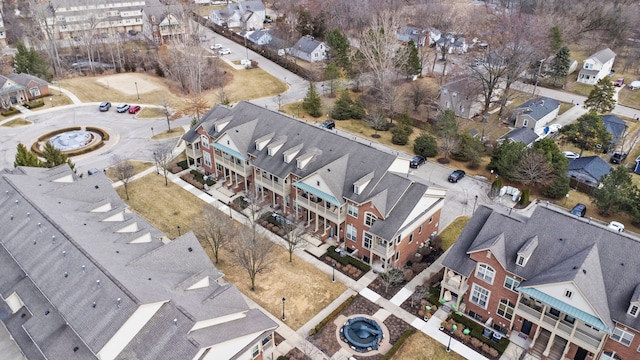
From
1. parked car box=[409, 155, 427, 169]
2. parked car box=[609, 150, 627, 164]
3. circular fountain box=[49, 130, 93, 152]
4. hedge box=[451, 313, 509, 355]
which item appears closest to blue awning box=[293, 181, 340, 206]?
hedge box=[451, 313, 509, 355]

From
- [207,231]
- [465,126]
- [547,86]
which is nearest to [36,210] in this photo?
[207,231]

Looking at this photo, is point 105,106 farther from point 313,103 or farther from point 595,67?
point 595,67

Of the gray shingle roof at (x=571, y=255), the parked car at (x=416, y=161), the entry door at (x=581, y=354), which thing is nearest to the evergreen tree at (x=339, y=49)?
the parked car at (x=416, y=161)

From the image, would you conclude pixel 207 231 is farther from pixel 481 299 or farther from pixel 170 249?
pixel 481 299

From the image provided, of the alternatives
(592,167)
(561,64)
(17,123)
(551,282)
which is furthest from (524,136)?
(17,123)

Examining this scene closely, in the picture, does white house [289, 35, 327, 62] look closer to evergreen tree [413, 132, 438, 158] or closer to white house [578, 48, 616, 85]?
evergreen tree [413, 132, 438, 158]

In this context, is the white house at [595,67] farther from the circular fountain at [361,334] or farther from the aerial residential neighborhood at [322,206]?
the circular fountain at [361,334]

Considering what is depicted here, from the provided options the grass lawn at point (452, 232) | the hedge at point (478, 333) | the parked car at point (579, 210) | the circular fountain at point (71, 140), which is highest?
the parked car at point (579, 210)
